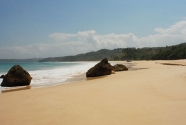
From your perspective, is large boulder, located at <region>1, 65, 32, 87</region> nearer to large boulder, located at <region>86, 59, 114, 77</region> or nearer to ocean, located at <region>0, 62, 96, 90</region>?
ocean, located at <region>0, 62, 96, 90</region>

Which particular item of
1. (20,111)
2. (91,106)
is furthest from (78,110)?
(20,111)

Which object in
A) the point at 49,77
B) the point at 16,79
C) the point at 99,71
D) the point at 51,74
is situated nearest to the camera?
the point at 16,79

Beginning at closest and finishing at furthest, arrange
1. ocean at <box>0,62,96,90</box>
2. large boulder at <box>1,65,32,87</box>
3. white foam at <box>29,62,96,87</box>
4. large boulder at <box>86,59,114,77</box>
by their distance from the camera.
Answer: large boulder at <box>1,65,32,87</box>, white foam at <box>29,62,96,87</box>, ocean at <box>0,62,96,90</box>, large boulder at <box>86,59,114,77</box>

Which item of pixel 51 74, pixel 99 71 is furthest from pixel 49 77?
pixel 99 71

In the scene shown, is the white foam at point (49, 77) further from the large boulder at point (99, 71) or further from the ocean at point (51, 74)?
the large boulder at point (99, 71)

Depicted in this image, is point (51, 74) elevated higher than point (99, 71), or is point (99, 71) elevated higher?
point (99, 71)

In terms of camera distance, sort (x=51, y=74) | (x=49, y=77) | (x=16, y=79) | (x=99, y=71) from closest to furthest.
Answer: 1. (x=16, y=79)
2. (x=49, y=77)
3. (x=99, y=71)
4. (x=51, y=74)

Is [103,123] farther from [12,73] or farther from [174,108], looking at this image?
[12,73]

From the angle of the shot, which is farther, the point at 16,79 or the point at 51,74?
the point at 51,74

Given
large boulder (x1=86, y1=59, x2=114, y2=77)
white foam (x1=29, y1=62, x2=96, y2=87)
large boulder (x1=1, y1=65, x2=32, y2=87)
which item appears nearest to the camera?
large boulder (x1=1, y1=65, x2=32, y2=87)

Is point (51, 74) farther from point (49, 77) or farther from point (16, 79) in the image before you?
point (16, 79)

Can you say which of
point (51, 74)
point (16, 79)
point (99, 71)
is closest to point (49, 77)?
point (51, 74)

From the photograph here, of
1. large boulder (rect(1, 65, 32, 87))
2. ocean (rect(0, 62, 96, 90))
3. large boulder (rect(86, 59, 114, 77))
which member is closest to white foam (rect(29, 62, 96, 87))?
ocean (rect(0, 62, 96, 90))

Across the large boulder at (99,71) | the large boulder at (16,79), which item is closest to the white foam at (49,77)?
the large boulder at (16,79)
